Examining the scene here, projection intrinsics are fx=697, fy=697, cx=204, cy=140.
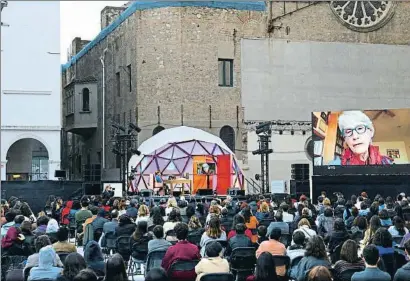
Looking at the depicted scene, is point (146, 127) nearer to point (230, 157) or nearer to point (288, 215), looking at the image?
point (230, 157)

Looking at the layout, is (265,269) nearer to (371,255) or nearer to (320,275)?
(371,255)

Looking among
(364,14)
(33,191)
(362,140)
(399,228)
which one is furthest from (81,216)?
(364,14)

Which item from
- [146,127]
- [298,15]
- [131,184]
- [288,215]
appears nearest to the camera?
[288,215]

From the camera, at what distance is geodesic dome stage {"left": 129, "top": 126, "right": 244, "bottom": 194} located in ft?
109

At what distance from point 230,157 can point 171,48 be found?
6690 mm

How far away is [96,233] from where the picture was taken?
13.2 meters

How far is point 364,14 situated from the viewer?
131 ft

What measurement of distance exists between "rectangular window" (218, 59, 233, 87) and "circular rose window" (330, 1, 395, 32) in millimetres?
7151

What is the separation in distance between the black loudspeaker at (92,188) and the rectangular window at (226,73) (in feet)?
38.3

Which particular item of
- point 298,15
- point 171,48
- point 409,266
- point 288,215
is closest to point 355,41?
point 298,15

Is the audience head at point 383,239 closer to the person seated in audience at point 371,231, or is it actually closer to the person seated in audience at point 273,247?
the person seated in audience at point 371,231

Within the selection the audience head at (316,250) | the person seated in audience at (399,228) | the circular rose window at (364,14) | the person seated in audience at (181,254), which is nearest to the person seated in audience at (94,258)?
the person seated in audience at (181,254)

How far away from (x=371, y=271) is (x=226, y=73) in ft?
98.6

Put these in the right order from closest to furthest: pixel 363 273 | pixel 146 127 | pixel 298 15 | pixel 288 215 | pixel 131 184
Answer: pixel 363 273
pixel 288 215
pixel 131 184
pixel 146 127
pixel 298 15
